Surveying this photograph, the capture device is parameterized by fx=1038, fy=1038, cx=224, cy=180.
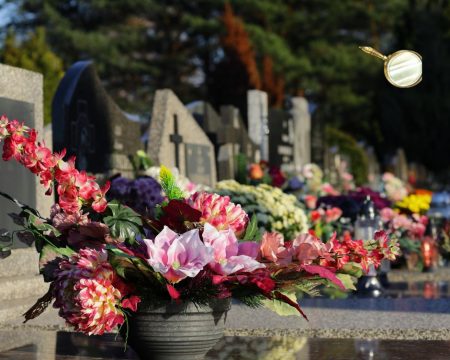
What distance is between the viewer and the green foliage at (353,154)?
28700mm

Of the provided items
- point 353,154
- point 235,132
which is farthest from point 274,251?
point 353,154

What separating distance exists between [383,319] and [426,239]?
555 centimetres

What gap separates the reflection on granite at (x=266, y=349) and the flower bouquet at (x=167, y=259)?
1.82 ft

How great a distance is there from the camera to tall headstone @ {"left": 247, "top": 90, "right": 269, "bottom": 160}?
1617 cm

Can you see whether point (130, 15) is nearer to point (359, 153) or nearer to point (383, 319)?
point (359, 153)

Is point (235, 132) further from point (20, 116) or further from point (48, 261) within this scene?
point (48, 261)

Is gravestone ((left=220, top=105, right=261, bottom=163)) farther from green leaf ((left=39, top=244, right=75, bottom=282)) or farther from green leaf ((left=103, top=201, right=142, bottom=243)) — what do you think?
green leaf ((left=39, top=244, right=75, bottom=282))

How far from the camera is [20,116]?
7773 millimetres

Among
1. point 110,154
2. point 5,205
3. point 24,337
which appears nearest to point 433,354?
point 24,337

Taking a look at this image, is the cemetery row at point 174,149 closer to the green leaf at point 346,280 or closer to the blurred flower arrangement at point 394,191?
the blurred flower arrangement at point 394,191

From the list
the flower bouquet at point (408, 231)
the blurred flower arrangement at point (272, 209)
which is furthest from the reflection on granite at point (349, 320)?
the flower bouquet at point (408, 231)

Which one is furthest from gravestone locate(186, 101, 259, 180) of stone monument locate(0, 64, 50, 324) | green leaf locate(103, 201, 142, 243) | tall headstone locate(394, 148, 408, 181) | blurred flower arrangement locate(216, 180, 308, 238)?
tall headstone locate(394, 148, 408, 181)

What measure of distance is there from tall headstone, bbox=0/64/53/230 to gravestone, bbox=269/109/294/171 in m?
8.98

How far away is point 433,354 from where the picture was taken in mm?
4715
